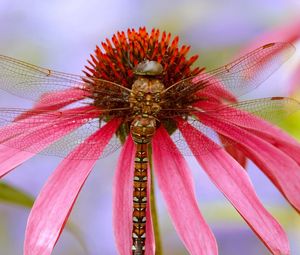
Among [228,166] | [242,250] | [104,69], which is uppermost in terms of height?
[104,69]

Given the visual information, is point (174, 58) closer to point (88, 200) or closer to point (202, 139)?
point (202, 139)

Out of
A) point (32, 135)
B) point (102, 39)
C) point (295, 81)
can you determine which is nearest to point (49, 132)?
point (32, 135)

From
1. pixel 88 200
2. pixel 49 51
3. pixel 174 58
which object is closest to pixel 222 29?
pixel 49 51

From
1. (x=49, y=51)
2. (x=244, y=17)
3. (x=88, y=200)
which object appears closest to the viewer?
(x=88, y=200)

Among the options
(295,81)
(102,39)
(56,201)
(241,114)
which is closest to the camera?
(56,201)

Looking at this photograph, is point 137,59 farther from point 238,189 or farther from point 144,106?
point 238,189

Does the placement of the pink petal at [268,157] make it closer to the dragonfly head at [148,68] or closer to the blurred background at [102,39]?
the dragonfly head at [148,68]

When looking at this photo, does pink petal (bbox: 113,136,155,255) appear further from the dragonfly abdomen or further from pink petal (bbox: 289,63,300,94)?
pink petal (bbox: 289,63,300,94)

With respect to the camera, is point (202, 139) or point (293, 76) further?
point (293, 76)
